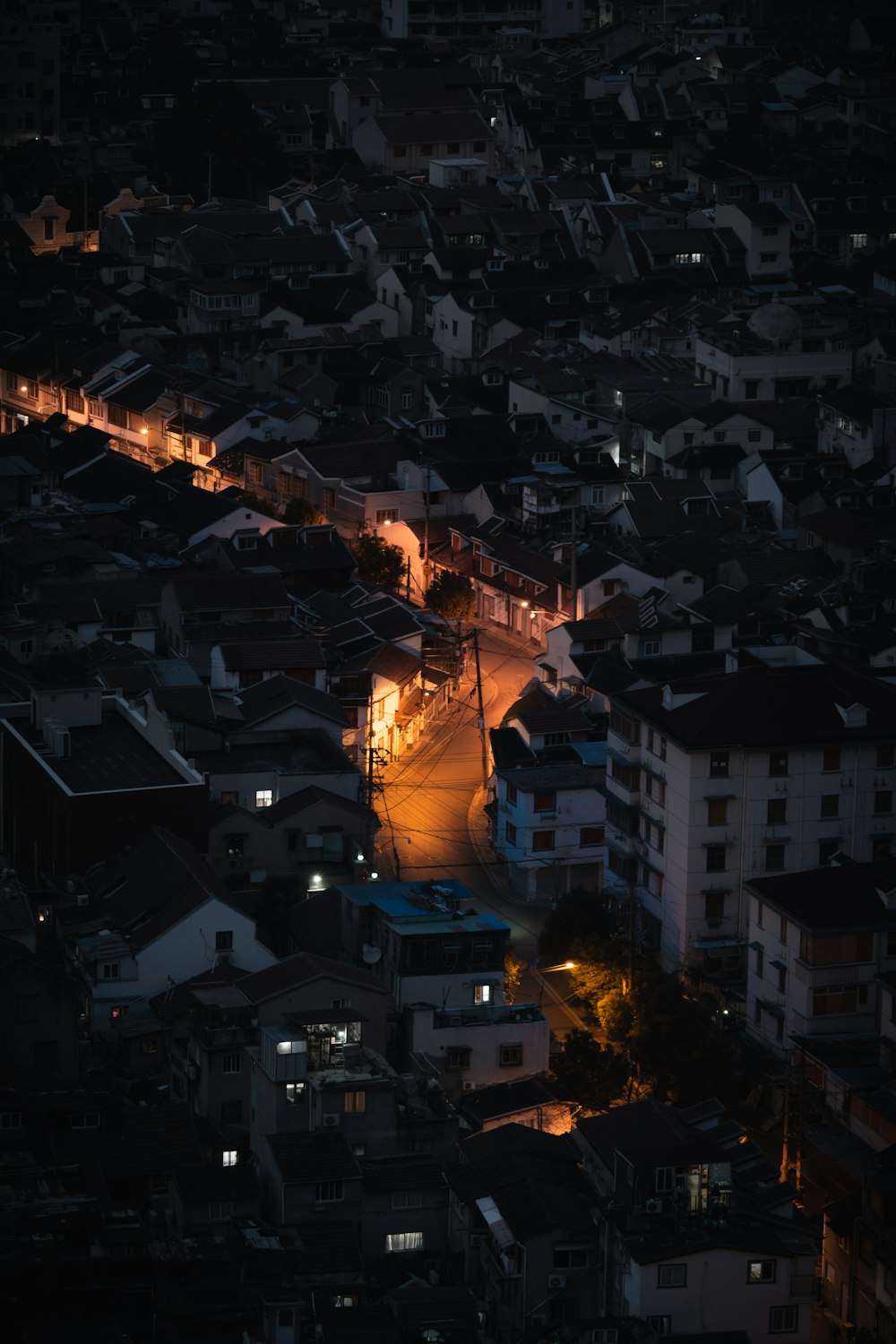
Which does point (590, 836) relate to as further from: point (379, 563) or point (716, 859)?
point (379, 563)

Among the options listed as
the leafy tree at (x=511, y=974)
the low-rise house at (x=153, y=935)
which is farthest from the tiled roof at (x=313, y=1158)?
the leafy tree at (x=511, y=974)

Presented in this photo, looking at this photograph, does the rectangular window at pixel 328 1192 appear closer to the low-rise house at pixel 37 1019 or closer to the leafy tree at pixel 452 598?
the low-rise house at pixel 37 1019

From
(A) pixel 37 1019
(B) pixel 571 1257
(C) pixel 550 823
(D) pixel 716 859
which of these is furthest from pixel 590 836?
(B) pixel 571 1257

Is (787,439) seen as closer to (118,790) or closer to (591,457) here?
(591,457)

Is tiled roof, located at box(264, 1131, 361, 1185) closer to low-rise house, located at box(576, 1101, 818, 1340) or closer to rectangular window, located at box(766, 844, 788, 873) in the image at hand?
low-rise house, located at box(576, 1101, 818, 1340)

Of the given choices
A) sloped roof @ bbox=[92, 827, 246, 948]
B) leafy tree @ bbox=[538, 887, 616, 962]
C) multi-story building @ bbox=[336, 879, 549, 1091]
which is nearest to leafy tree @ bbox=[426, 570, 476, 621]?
sloped roof @ bbox=[92, 827, 246, 948]

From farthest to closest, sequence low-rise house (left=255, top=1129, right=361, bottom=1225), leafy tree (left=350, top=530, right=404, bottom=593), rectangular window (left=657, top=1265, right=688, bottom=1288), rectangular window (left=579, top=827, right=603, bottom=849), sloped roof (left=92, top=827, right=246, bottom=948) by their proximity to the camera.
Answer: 1. leafy tree (left=350, top=530, right=404, bottom=593)
2. rectangular window (left=579, top=827, right=603, bottom=849)
3. sloped roof (left=92, top=827, right=246, bottom=948)
4. low-rise house (left=255, top=1129, right=361, bottom=1225)
5. rectangular window (left=657, top=1265, right=688, bottom=1288)
